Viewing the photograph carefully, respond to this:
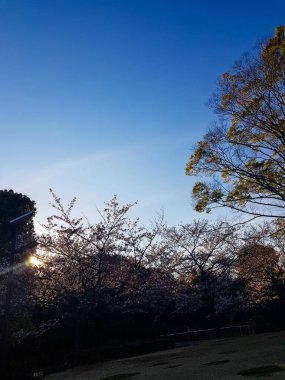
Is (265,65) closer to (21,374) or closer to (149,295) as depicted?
(149,295)

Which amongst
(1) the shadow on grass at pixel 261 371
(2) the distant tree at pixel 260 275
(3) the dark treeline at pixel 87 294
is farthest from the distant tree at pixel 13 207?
(1) the shadow on grass at pixel 261 371

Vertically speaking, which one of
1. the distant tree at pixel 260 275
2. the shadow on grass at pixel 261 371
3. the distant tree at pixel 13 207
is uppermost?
the distant tree at pixel 13 207

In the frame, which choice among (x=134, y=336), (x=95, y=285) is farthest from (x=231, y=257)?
(x=95, y=285)

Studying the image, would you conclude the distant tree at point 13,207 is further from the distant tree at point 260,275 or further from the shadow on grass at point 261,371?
the shadow on grass at point 261,371

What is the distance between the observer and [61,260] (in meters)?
15.2

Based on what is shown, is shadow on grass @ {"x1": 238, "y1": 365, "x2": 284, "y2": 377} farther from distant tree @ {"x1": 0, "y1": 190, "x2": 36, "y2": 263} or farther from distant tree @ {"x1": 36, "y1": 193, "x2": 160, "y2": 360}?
distant tree @ {"x1": 0, "y1": 190, "x2": 36, "y2": 263}

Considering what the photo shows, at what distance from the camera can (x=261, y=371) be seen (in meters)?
6.56

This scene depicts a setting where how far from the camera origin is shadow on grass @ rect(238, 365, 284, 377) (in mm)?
6303

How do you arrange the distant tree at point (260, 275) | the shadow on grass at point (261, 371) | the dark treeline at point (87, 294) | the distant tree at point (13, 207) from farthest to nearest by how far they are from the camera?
the distant tree at point (13, 207) < the distant tree at point (260, 275) < the dark treeline at point (87, 294) < the shadow on grass at point (261, 371)

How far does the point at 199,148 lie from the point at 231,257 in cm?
1264

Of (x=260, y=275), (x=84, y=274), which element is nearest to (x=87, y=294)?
(x=84, y=274)

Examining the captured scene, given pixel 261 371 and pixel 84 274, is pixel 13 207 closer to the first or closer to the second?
pixel 84 274

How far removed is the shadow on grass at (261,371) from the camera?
630cm

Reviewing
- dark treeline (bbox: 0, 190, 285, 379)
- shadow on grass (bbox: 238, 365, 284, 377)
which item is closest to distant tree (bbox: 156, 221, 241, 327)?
dark treeline (bbox: 0, 190, 285, 379)
